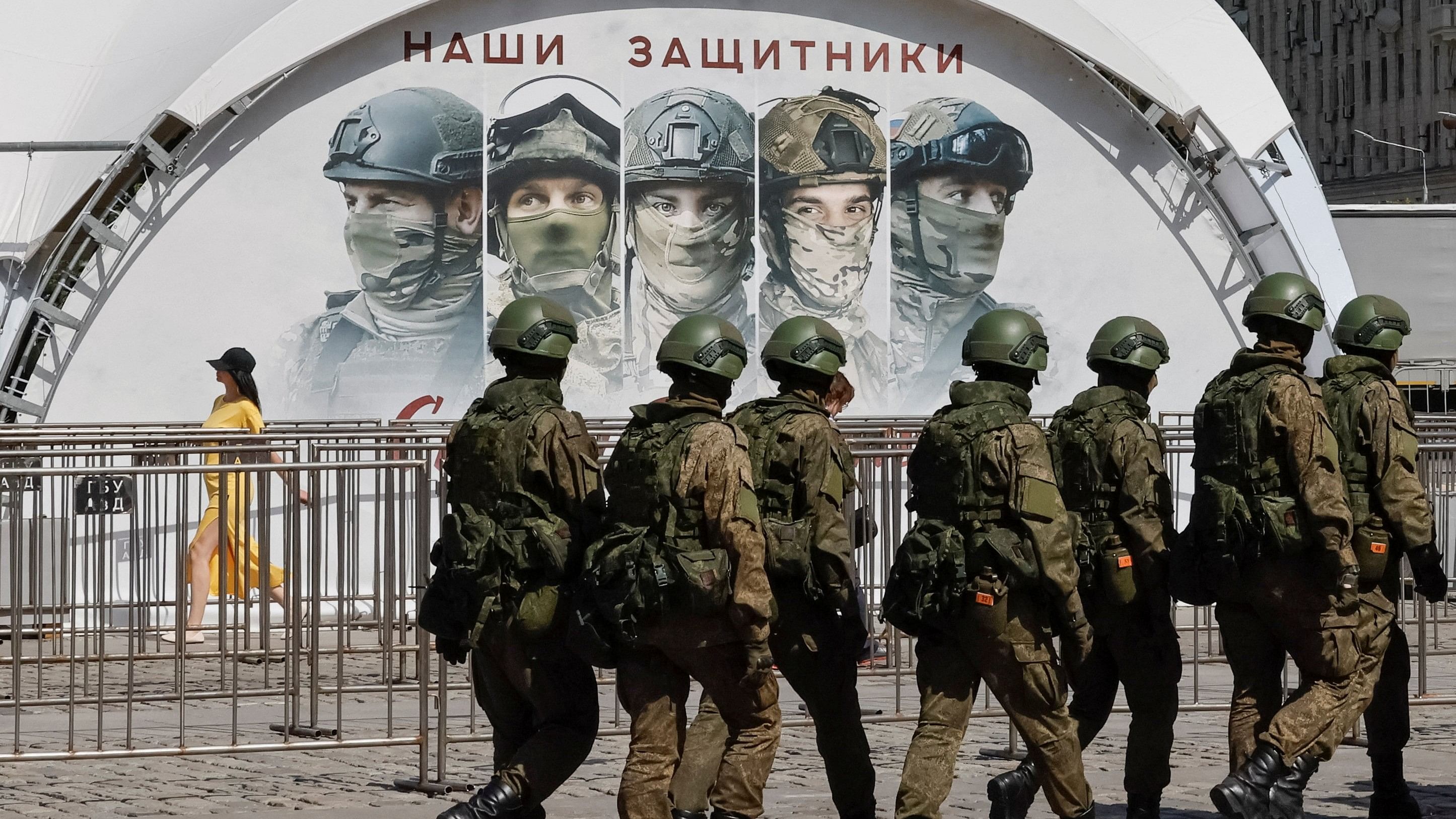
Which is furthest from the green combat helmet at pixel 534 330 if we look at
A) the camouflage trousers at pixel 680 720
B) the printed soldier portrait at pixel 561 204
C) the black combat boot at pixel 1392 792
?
the printed soldier portrait at pixel 561 204

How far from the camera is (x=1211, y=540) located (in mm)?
8383

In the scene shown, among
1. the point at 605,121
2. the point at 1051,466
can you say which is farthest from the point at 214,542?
the point at 605,121

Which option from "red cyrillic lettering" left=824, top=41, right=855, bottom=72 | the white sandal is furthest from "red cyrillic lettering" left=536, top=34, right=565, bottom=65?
the white sandal

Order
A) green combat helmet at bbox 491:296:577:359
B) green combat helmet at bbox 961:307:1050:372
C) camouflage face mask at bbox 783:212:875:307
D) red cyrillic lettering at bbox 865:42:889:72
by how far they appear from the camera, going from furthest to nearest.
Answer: red cyrillic lettering at bbox 865:42:889:72, camouflage face mask at bbox 783:212:875:307, green combat helmet at bbox 961:307:1050:372, green combat helmet at bbox 491:296:577:359

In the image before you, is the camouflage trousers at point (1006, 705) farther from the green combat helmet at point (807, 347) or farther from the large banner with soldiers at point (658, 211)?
the large banner with soldiers at point (658, 211)

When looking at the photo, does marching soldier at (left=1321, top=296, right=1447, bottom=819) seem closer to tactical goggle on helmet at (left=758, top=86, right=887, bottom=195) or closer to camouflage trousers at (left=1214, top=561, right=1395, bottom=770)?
camouflage trousers at (left=1214, top=561, right=1395, bottom=770)

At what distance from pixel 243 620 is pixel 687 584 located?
14.5 feet

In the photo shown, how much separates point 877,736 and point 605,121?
8.80m

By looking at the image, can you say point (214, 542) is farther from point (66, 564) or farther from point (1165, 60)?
point (1165, 60)

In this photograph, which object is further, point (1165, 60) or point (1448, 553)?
point (1165, 60)

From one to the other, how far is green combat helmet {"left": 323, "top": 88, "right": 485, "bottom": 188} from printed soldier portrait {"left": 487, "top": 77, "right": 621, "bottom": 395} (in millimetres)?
389

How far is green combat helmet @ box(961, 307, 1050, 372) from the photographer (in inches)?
312

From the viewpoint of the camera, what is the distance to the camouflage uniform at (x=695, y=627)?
730 cm

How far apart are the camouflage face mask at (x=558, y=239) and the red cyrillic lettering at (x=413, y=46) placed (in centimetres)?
157
